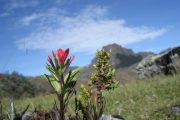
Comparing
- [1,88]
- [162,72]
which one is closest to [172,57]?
[162,72]

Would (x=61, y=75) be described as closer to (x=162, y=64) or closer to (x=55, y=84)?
(x=55, y=84)

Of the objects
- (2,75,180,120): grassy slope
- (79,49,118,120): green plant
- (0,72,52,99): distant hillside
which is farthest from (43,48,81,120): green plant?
(0,72,52,99): distant hillside

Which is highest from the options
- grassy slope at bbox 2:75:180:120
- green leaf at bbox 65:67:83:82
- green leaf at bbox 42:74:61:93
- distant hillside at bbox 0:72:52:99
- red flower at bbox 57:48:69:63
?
distant hillside at bbox 0:72:52:99

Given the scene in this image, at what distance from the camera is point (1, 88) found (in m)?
28.1

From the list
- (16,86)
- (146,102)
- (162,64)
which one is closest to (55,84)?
(146,102)

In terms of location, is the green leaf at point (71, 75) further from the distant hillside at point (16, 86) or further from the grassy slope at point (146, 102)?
the distant hillside at point (16, 86)

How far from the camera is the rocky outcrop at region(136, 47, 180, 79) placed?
25.2m

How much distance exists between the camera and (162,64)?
27.6 meters

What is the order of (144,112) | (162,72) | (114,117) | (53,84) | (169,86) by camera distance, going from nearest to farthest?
(53,84)
(114,117)
(144,112)
(169,86)
(162,72)

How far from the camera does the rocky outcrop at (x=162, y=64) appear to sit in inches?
993

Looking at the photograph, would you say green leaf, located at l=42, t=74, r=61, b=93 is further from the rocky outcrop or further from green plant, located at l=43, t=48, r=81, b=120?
the rocky outcrop

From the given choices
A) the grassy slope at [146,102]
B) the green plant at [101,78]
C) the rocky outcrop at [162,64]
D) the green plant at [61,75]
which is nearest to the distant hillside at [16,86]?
the rocky outcrop at [162,64]

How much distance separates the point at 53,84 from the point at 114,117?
16.1 feet

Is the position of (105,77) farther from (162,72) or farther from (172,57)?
(162,72)
